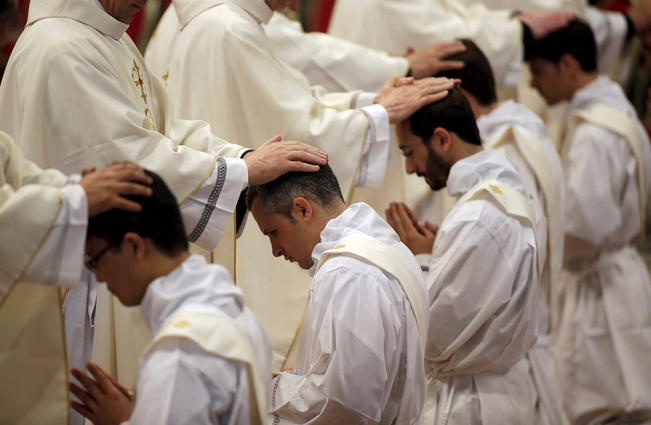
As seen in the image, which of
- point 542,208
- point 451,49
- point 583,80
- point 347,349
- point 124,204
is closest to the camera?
point 124,204

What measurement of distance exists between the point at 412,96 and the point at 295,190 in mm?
1151

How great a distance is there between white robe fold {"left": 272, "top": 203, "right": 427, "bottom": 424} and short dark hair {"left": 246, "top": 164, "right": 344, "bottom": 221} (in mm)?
144

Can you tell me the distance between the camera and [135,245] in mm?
2711

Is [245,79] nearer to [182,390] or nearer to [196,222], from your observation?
[196,222]

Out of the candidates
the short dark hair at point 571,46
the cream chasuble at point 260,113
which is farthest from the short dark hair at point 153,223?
the short dark hair at point 571,46

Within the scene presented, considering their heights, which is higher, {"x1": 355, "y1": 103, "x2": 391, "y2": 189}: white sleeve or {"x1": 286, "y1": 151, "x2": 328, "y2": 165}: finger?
{"x1": 286, "y1": 151, "x2": 328, "y2": 165}: finger

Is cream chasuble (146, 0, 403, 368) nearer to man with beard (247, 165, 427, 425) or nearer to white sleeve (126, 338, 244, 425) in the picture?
man with beard (247, 165, 427, 425)

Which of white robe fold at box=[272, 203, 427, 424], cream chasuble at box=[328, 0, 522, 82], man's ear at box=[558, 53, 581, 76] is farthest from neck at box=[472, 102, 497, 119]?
white robe fold at box=[272, 203, 427, 424]

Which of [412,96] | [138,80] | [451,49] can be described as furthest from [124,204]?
[451,49]

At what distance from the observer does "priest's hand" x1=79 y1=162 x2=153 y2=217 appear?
2721 millimetres

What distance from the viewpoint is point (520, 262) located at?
4.12 metres

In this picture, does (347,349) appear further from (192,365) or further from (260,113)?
(260,113)

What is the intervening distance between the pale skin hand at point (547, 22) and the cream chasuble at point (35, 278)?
3904mm

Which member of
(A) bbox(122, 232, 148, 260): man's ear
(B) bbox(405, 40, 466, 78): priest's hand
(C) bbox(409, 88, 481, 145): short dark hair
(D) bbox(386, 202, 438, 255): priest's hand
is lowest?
(D) bbox(386, 202, 438, 255): priest's hand
